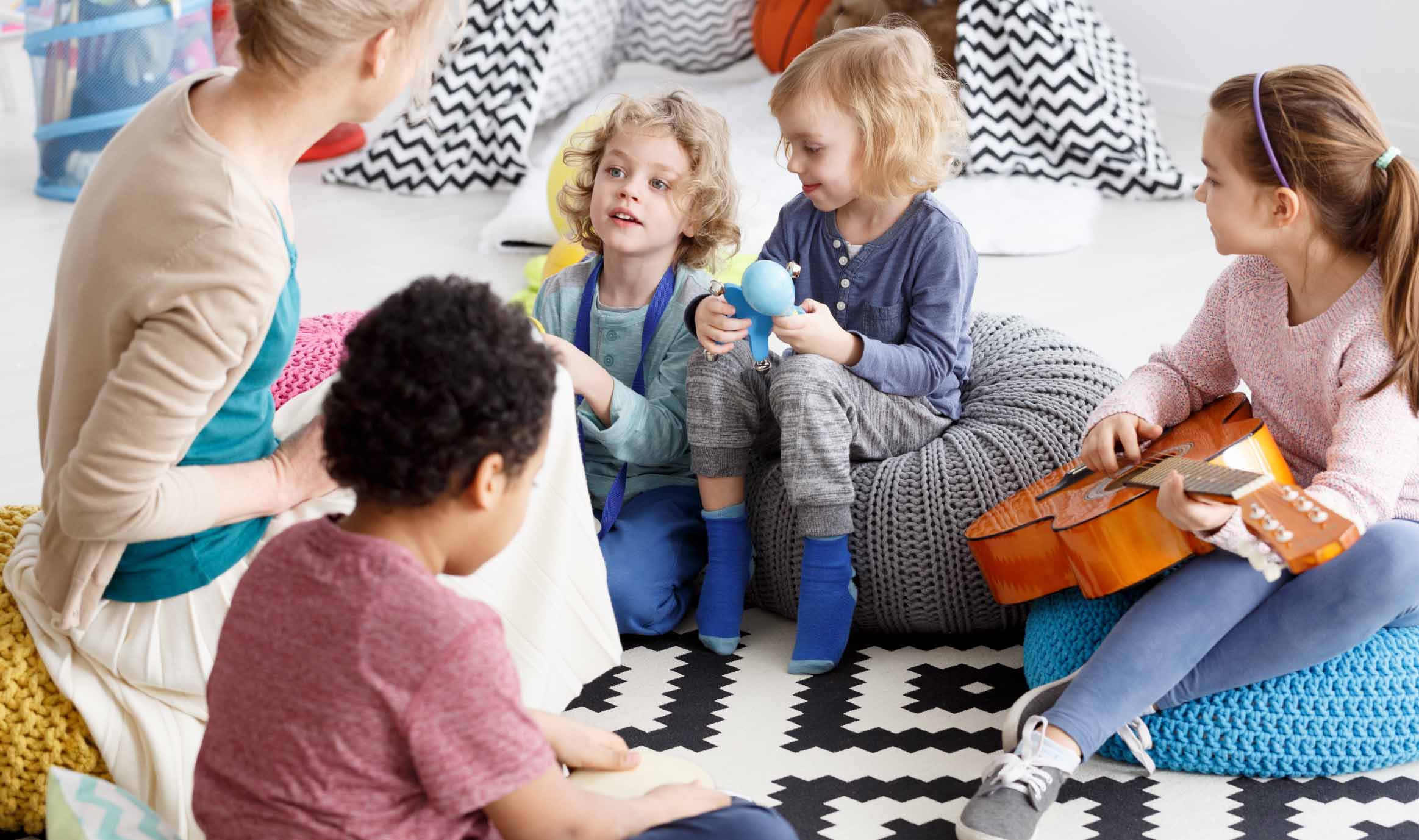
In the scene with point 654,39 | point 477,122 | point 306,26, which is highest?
point 306,26

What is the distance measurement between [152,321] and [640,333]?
0.90 meters

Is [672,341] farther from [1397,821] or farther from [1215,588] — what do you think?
[1397,821]

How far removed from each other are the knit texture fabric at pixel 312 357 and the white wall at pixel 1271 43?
3.10 m

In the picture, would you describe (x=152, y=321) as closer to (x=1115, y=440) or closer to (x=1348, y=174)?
(x=1115, y=440)

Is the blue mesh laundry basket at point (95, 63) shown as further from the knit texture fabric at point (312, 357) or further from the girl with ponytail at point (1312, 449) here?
the girl with ponytail at point (1312, 449)

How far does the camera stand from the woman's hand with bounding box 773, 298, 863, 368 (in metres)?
1.86

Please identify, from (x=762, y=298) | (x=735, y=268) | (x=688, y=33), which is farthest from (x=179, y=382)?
(x=688, y=33)

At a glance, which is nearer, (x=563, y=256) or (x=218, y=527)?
(x=218, y=527)

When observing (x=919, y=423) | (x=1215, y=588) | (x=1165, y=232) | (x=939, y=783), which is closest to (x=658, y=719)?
(x=939, y=783)

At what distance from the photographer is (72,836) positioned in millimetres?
1243

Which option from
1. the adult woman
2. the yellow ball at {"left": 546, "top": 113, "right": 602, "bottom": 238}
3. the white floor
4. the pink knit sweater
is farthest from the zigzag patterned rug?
the yellow ball at {"left": 546, "top": 113, "right": 602, "bottom": 238}

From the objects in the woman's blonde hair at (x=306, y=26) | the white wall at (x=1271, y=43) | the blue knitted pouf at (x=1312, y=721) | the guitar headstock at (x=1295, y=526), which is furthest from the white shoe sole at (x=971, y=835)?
the white wall at (x=1271, y=43)

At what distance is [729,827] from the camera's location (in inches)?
46.6

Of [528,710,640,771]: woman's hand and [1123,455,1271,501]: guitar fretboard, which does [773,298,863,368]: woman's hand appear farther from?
[528,710,640,771]: woman's hand
